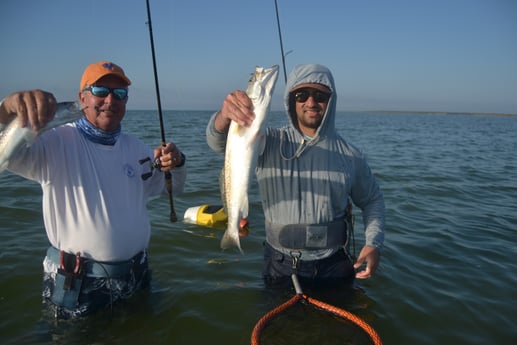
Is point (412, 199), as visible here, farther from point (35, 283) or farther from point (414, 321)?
point (35, 283)

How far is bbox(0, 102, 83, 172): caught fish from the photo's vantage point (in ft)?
8.41

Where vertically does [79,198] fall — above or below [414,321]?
above

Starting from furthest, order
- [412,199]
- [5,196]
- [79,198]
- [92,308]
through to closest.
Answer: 1. [412,199]
2. [5,196]
3. [92,308]
4. [79,198]

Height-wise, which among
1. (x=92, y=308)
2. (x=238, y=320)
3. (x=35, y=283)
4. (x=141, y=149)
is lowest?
(x=238, y=320)

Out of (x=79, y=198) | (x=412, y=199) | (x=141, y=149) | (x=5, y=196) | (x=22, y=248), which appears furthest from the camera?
(x=412, y=199)

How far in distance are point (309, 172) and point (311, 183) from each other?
12 centimetres

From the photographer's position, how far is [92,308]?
3404 mm

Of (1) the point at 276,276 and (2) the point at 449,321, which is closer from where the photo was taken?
(1) the point at 276,276

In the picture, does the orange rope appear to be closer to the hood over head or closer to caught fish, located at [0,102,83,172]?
the hood over head

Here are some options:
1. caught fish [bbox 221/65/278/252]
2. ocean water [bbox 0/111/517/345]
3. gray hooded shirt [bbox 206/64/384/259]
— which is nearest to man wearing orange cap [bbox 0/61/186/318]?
ocean water [bbox 0/111/517/345]

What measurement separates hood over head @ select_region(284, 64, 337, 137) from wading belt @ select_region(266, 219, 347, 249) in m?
1.02

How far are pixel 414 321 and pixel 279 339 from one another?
2011 millimetres

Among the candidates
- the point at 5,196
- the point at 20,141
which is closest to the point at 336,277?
the point at 20,141

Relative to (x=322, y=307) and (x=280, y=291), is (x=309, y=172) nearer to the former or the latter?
(x=322, y=307)
